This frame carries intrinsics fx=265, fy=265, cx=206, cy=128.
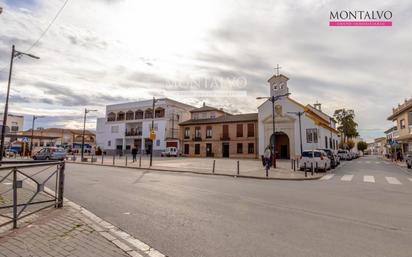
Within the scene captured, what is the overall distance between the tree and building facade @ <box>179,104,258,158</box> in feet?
100

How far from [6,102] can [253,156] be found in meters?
36.2

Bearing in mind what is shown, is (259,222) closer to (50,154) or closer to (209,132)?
(50,154)

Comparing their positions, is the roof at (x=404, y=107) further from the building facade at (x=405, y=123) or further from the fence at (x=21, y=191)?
the fence at (x=21, y=191)

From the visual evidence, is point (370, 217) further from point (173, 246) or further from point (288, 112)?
point (288, 112)

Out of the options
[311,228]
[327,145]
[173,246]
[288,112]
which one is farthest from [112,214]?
[327,145]

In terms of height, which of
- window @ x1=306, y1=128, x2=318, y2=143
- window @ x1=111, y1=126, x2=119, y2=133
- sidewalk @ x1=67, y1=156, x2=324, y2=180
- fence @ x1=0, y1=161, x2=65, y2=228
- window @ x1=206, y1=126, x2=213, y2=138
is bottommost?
sidewalk @ x1=67, y1=156, x2=324, y2=180

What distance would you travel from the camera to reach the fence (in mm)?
5230

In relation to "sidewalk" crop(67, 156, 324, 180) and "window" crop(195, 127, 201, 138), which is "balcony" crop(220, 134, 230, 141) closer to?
"window" crop(195, 127, 201, 138)

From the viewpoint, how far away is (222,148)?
49.1 m

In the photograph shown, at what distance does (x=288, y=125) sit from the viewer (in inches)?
1619

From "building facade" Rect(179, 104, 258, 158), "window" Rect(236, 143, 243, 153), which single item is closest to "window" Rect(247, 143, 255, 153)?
"building facade" Rect(179, 104, 258, 158)

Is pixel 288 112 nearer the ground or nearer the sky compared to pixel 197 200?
nearer the sky

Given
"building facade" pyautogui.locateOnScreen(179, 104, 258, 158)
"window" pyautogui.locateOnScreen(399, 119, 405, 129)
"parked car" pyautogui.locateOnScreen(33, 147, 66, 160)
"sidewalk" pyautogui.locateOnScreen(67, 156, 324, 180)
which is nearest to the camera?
"sidewalk" pyautogui.locateOnScreen(67, 156, 324, 180)

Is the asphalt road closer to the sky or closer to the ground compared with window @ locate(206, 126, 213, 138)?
closer to the ground
